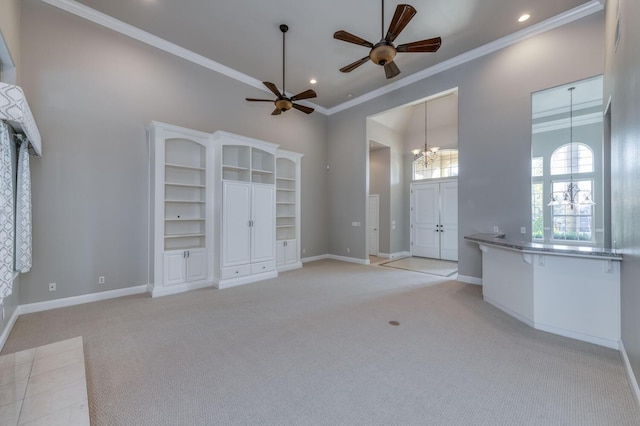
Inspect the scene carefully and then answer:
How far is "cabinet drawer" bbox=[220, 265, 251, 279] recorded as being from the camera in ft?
15.7

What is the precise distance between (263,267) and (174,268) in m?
1.62

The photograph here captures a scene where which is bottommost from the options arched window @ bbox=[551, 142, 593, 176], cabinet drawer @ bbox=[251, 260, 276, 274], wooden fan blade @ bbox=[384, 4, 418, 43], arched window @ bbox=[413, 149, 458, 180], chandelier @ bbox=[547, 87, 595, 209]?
cabinet drawer @ bbox=[251, 260, 276, 274]

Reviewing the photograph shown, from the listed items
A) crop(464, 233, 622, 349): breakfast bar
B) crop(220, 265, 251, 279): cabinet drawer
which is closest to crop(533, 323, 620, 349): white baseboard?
crop(464, 233, 622, 349): breakfast bar

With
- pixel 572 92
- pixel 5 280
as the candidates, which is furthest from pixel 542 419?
pixel 572 92

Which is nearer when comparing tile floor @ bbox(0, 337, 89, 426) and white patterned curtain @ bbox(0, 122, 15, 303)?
tile floor @ bbox(0, 337, 89, 426)

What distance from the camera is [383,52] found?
3293mm

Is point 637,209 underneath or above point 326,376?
above

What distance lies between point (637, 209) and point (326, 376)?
2661 millimetres

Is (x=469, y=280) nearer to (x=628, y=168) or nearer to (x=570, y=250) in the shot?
(x=570, y=250)

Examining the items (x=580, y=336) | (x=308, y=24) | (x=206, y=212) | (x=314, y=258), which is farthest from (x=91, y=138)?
(x=580, y=336)

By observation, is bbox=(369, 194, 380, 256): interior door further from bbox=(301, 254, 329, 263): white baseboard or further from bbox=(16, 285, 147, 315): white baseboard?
bbox=(16, 285, 147, 315): white baseboard

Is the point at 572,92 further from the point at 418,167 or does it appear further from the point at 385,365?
the point at 385,365

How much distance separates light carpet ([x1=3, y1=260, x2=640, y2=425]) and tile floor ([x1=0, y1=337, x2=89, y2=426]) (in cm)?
13

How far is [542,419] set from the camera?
1.68 m
